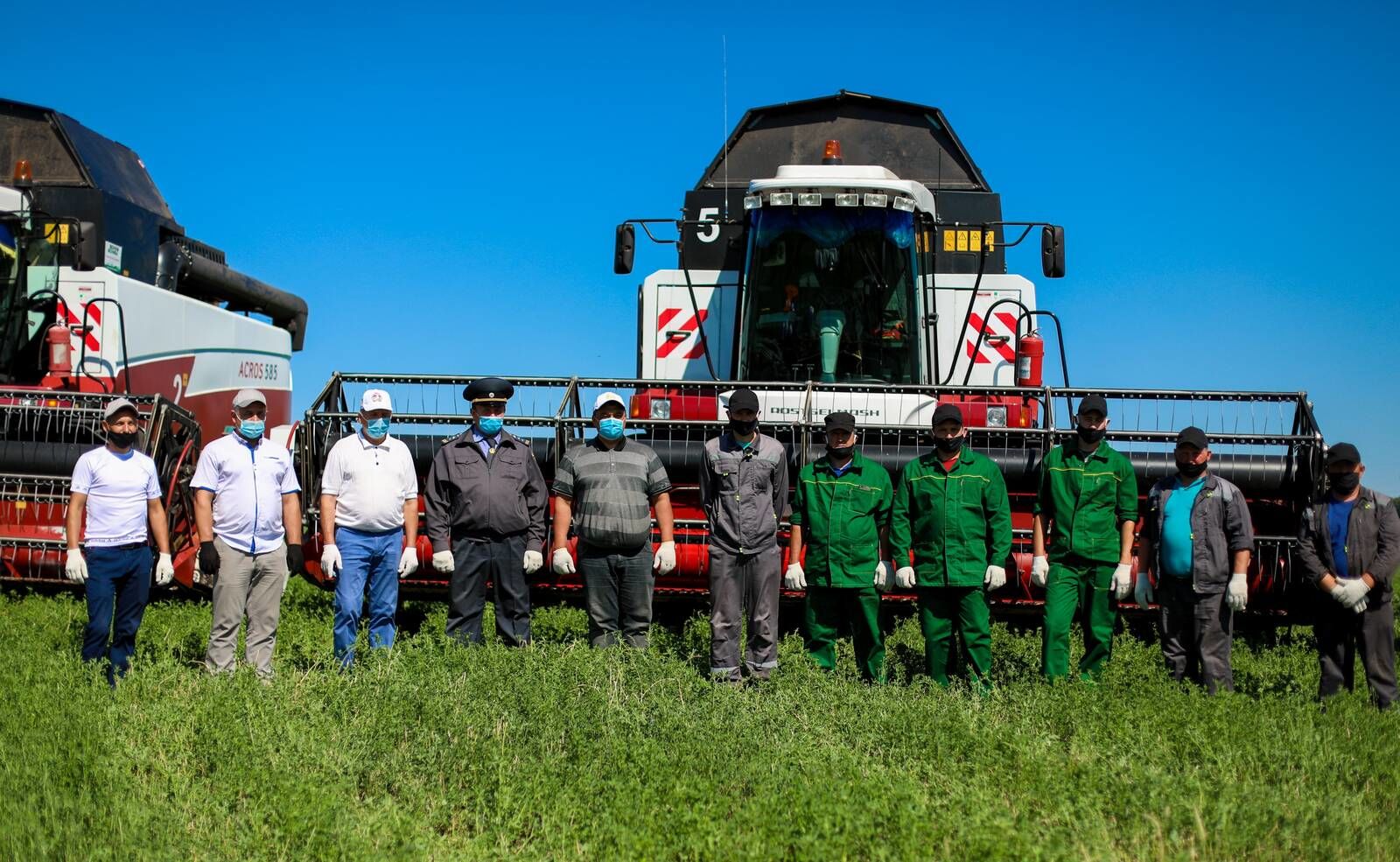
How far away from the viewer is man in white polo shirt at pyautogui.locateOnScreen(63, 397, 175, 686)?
7.97 metres

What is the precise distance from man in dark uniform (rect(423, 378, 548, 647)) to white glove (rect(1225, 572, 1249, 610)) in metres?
4.32

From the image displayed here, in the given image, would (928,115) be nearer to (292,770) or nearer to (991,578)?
(991,578)

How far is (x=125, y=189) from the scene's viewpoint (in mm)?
15070

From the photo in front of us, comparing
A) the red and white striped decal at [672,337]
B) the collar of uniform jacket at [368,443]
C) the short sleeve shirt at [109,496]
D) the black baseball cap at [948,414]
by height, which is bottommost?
the short sleeve shirt at [109,496]

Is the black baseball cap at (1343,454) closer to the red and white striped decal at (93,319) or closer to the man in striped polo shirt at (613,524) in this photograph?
the man in striped polo shirt at (613,524)

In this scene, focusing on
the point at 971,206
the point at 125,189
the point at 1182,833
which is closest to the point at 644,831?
the point at 1182,833

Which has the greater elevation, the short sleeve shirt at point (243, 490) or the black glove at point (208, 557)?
the short sleeve shirt at point (243, 490)

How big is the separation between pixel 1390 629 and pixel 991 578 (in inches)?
92.9

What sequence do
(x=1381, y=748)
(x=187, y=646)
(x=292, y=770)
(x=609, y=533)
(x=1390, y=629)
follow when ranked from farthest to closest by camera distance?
(x=187, y=646), (x=609, y=533), (x=1390, y=629), (x=1381, y=748), (x=292, y=770)

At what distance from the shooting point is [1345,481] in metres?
8.08

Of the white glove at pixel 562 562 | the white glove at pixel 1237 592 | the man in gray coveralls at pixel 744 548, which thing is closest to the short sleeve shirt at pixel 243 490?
the white glove at pixel 562 562

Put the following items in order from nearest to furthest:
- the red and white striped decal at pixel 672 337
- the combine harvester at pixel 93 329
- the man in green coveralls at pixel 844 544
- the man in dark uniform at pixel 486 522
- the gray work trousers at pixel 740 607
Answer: the man in green coveralls at pixel 844 544 < the gray work trousers at pixel 740 607 < the man in dark uniform at pixel 486 522 < the combine harvester at pixel 93 329 < the red and white striped decal at pixel 672 337

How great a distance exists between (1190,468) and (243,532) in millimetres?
5765

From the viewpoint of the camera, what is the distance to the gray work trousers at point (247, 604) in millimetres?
7957
